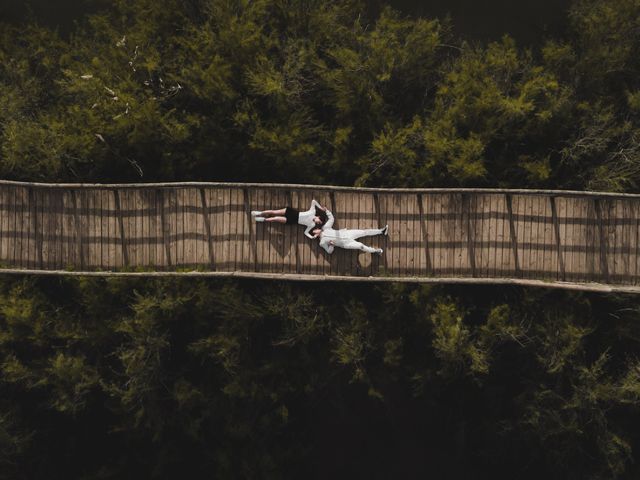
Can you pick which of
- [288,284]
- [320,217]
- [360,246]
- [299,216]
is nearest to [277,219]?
[299,216]

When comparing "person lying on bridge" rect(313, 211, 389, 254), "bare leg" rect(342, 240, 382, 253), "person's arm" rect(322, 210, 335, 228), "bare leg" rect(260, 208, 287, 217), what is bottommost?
"bare leg" rect(342, 240, 382, 253)

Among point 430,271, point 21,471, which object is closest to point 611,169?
point 430,271

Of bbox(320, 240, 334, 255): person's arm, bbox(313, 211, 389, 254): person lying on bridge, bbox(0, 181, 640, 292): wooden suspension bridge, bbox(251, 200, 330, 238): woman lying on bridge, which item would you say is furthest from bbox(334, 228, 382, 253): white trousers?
bbox(251, 200, 330, 238): woman lying on bridge

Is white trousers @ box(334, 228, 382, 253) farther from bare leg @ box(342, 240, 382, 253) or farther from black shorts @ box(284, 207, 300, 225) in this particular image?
black shorts @ box(284, 207, 300, 225)

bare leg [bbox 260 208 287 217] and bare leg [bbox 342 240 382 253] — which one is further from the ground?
bare leg [bbox 260 208 287 217]

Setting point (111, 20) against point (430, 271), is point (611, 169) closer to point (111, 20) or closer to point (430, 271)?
point (430, 271)

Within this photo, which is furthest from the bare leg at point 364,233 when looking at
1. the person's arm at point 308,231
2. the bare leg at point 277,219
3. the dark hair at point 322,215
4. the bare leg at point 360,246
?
the bare leg at point 277,219

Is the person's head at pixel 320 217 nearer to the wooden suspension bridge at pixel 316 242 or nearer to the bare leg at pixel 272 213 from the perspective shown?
the wooden suspension bridge at pixel 316 242
